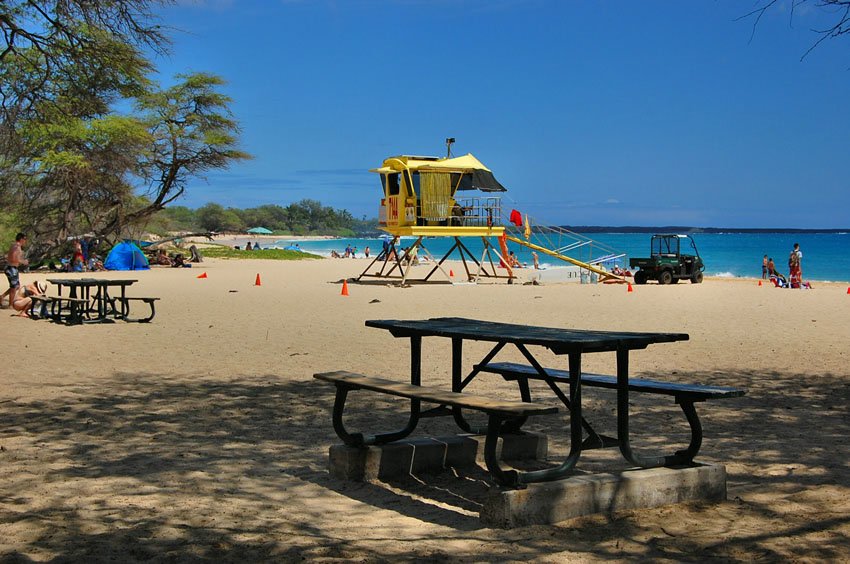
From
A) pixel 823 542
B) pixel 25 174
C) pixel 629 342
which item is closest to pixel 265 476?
pixel 629 342

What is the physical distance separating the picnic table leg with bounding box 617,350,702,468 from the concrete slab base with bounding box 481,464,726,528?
0.07m

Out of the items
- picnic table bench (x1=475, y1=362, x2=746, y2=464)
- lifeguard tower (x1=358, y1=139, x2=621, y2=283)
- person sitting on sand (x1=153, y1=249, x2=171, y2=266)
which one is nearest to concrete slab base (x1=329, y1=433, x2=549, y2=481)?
picnic table bench (x1=475, y1=362, x2=746, y2=464)

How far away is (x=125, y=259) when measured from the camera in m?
37.3

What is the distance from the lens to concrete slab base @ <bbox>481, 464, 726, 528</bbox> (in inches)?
183

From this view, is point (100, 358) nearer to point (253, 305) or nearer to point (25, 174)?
point (253, 305)

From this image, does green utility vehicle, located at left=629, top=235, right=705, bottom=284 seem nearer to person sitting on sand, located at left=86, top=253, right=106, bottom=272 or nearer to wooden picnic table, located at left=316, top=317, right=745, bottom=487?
person sitting on sand, located at left=86, top=253, right=106, bottom=272

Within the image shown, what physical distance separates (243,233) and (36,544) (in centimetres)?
15947

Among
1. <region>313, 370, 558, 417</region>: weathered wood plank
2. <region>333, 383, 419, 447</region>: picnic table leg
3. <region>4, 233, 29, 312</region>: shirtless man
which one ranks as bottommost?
<region>333, 383, 419, 447</region>: picnic table leg

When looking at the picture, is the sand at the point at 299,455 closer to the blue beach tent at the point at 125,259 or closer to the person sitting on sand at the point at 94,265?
the person sitting on sand at the point at 94,265

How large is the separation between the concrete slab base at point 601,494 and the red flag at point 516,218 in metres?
30.6

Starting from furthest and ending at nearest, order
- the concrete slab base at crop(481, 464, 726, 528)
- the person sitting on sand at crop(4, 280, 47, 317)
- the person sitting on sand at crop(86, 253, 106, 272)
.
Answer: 1. the person sitting on sand at crop(86, 253, 106, 272)
2. the person sitting on sand at crop(4, 280, 47, 317)
3. the concrete slab base at crop(481, 464, 726, 528)

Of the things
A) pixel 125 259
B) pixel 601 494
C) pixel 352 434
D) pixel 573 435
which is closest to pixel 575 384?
pixel 573 435

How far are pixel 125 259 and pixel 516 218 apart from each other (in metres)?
15.7

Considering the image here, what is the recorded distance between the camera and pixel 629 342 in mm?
4863
